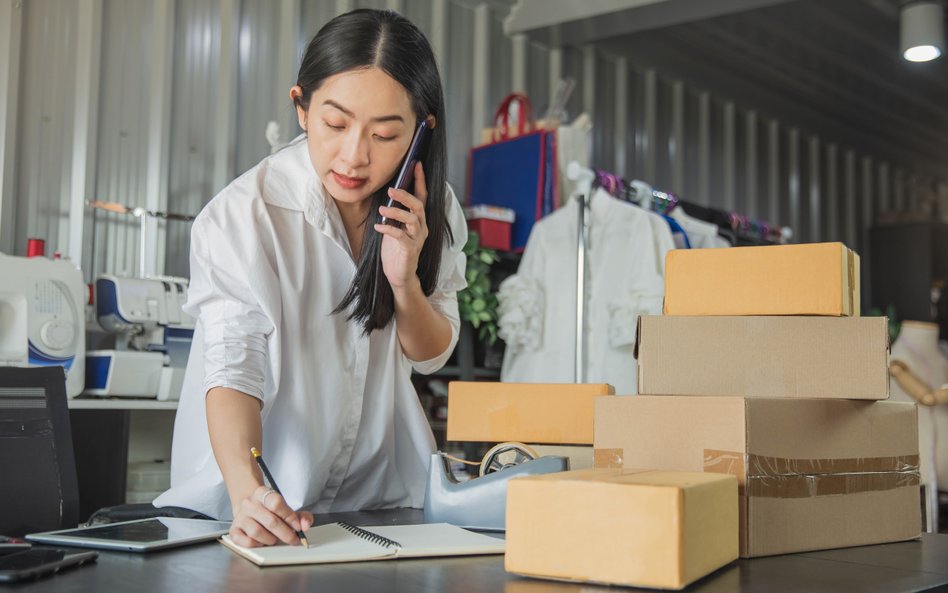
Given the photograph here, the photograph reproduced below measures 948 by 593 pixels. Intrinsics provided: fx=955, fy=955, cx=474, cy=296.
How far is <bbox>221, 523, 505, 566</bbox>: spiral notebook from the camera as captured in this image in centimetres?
96

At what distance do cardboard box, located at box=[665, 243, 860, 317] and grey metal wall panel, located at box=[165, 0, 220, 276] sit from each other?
112 inches

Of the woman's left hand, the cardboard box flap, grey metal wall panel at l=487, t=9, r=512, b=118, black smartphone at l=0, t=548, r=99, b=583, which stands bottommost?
black smartphone at l=0, t=548, r=99, b=583

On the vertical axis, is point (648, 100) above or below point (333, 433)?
above

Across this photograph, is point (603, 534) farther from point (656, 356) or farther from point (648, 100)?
point (648, 100)

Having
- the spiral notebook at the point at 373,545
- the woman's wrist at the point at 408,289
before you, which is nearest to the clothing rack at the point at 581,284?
the woman's wrist at the point at 408,289

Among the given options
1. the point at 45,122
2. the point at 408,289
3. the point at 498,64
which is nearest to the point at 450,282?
the point at 408,289

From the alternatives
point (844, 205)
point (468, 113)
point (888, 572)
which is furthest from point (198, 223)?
point (844, 205)

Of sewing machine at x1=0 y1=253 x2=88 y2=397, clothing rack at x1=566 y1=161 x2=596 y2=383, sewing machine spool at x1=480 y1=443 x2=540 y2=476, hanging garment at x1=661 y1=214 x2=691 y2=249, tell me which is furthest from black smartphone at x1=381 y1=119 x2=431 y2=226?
hanging garment at x1=661 y1=214 x2=691 y2=249

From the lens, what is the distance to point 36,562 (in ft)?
2.83

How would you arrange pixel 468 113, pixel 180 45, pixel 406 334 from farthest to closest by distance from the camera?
pixel 468 113 → pixel 180 45 → pixel 406 334

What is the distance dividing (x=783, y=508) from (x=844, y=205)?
7.72 meters

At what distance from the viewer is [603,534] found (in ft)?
2.90

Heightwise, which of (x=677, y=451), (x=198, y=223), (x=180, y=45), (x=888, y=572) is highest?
(x=180, y=45)

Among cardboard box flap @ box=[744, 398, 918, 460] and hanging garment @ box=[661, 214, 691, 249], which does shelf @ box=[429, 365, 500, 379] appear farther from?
cardboard box flap @ box=[744, 398, 918, 460]
